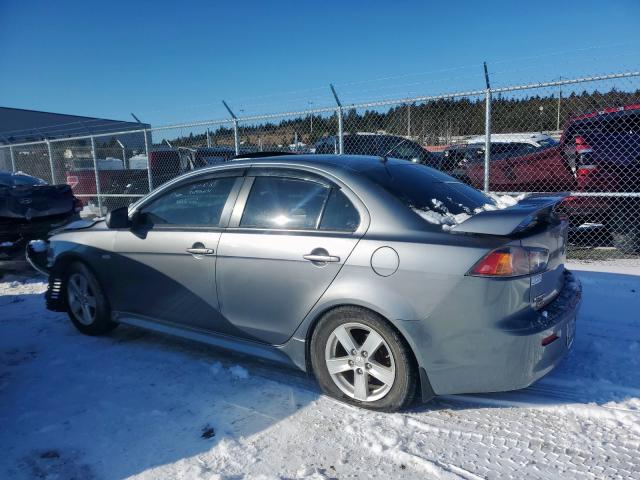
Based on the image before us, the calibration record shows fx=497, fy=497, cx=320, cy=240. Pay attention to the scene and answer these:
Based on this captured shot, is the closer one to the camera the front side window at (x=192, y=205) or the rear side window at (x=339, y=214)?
the rear side window at (x=339, y=214)

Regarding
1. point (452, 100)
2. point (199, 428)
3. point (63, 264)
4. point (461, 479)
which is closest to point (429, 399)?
point (461, 479)

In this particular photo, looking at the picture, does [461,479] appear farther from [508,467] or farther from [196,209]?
[196,209]

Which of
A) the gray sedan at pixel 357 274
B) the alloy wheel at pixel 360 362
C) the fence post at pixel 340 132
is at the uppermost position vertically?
the fence post at pixel 340 132

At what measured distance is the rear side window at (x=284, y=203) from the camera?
3.24m

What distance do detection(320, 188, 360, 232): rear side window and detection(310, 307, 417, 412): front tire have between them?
508mm

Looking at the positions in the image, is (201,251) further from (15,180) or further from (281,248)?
(15,180)

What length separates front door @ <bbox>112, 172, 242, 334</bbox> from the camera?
3623 millimetres

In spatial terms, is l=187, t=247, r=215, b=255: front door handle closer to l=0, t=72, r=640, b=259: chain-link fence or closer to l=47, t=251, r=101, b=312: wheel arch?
l=47, t=251, r=101, b=312: wheel arch

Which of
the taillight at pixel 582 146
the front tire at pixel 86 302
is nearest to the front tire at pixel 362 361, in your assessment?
the front tire at pixel 86 302

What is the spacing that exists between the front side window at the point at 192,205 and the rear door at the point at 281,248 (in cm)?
20

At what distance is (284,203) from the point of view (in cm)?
339

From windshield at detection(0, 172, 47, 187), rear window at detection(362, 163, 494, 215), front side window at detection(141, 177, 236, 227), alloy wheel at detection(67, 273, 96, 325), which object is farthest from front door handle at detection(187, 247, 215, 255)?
windshield at detection(0, 172, 47, 187)

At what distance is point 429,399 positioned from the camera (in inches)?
113

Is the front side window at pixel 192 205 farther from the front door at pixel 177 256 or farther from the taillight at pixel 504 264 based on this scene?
the taillight at pixel 504 264
